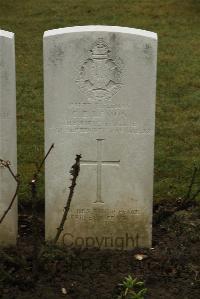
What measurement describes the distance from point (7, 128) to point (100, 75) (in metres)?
0.75

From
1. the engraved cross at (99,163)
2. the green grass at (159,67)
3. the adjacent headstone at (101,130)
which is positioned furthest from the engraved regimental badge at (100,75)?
the green grass at (159,67)

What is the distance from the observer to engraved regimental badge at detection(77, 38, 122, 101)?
4.43m

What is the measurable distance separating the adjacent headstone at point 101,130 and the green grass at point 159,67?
0.98 metres

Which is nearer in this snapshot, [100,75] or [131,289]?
[131,289]

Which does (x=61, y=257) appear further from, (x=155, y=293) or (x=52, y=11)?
(x=52, y=11)

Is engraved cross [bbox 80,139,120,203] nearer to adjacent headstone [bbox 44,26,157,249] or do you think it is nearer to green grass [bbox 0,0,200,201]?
adjacent headstone [bbox 44,26,157,249]

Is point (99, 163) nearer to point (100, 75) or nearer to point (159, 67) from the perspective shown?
point (100, 75)

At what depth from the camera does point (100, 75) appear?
4469 mm

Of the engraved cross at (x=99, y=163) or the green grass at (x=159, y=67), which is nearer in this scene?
the engraved cross at (x=99, y=163)

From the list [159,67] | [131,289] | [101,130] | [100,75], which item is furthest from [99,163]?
[159,67]

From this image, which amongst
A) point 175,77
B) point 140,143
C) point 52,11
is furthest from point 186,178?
point 52,11

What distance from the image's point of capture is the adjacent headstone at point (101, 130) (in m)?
4.41

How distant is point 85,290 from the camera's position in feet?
13.4

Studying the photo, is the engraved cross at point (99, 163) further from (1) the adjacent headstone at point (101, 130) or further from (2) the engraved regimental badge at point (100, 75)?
(2) the engraved regimental badge at point (100, 75)
